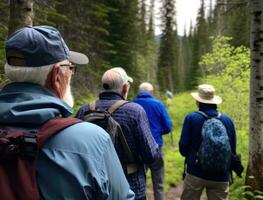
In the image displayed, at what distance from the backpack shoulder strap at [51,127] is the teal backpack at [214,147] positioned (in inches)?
149

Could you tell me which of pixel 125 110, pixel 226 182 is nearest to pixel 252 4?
pixel 226 182

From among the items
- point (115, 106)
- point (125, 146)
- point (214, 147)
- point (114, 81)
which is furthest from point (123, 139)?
point (214, 147)

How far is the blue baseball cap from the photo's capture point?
1.95m

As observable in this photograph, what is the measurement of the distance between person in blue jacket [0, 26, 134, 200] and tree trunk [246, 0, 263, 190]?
17.5 feet

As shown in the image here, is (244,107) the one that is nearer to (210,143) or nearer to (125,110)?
(210,143)

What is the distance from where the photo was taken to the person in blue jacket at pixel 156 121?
7398 mm

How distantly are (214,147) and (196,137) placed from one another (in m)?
0.36

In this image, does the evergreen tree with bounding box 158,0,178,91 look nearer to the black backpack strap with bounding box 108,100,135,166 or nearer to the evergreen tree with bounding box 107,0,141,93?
the evergreen tree with bounding box 107,0,141,93

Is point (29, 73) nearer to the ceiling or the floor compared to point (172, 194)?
nearer to the ceiling

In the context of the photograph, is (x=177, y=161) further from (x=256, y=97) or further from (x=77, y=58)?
(x=77, y=58)

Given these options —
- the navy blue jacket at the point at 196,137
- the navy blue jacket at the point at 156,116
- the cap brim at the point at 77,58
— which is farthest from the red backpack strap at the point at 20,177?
the navy blue jacket at the point at 156,116

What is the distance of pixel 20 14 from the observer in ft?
16.5

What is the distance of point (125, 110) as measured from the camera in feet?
14.2

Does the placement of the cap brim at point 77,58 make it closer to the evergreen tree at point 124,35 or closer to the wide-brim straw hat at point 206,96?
the wide-brim straw hat at point 206,96
